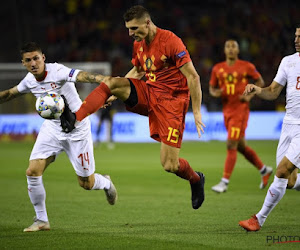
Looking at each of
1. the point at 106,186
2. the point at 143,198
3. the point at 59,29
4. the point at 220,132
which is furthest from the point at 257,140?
the point at 106,186

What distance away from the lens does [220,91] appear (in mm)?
10992

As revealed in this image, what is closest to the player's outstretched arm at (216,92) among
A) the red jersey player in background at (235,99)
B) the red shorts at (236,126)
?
the red jersey player in background at (235,99)

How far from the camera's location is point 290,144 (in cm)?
660

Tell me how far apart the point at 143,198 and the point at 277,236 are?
3.71 metres

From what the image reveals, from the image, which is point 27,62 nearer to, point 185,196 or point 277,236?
point 277,236

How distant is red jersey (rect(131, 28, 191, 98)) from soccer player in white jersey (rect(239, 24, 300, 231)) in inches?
30.7

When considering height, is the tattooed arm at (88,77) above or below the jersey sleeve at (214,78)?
above

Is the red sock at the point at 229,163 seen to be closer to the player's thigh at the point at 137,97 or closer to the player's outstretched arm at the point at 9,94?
the player's thigh at the point at 137,97

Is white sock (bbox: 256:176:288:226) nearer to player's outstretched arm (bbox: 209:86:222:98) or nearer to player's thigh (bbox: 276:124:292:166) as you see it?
player's thigh (bbox: 276:124:292:166)

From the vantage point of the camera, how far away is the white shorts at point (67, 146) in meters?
7.17

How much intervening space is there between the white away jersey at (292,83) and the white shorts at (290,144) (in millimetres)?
78

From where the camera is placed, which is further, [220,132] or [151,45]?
[220,132]

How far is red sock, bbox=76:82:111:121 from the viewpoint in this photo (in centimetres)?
598

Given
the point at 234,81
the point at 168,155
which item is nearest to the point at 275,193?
the point at 168,155
